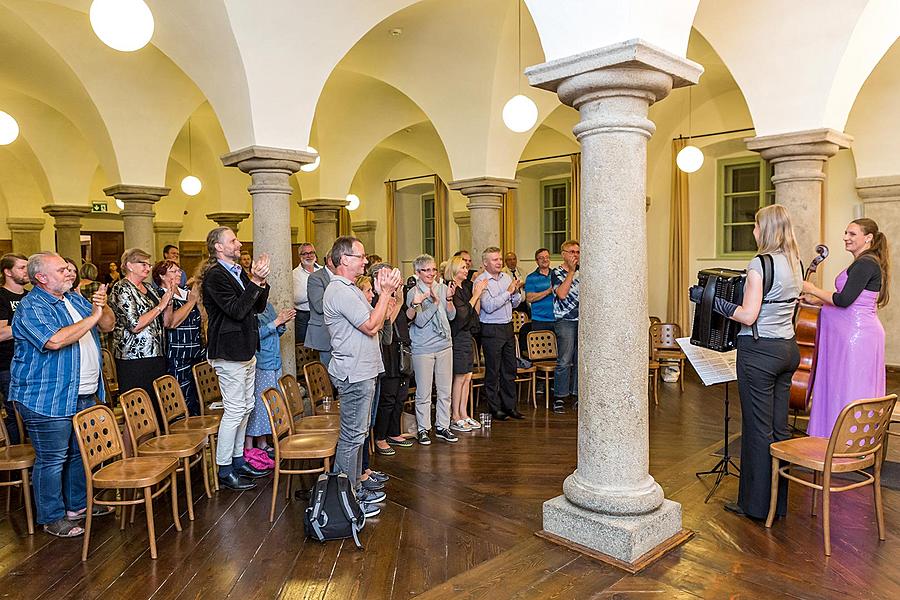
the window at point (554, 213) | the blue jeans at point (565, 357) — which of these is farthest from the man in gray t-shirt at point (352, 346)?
the window at point (554, 213)

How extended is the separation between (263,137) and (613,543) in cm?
411

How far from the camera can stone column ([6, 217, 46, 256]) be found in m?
13.5

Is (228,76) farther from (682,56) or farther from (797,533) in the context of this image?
(797,533)

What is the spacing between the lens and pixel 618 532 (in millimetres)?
2982

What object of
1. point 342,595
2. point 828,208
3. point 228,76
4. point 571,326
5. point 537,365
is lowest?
point 342,595

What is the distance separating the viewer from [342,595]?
2828 millimetres

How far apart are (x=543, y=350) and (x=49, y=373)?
14.2 ft

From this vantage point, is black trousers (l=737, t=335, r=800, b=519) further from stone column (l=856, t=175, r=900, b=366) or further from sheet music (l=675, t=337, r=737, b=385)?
stone column (l=856, t=175, r=900, b=366)

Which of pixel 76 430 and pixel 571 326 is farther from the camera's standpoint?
pixel 571 326

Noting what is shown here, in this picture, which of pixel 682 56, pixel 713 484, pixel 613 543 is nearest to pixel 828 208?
pixel 713 484

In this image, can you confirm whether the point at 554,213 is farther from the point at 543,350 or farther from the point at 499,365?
the point at 499,365

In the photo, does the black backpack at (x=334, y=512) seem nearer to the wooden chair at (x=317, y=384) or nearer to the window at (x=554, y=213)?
the wooden chair at (x=317, y=384)

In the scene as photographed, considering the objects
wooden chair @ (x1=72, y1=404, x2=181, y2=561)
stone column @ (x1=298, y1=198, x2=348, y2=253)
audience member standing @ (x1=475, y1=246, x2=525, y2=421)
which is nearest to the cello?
audience member standing @ (x1=475, y1=246, x2=525, y2=421)

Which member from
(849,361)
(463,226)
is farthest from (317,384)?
(463,226)
